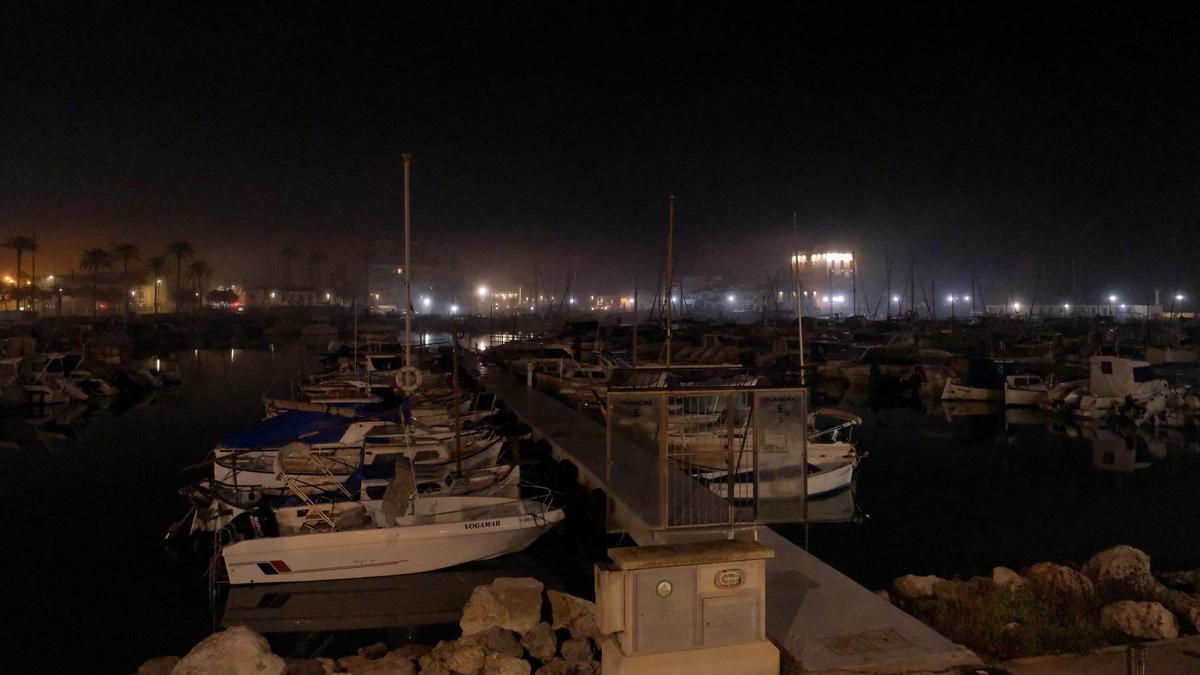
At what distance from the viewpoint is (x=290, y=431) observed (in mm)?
17219

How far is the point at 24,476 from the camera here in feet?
70.5

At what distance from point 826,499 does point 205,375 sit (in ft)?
145

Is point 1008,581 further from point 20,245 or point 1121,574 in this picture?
point 20,245

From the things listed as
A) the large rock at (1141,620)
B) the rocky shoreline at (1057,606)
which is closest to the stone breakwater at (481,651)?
the rocky shoreline at (1057,606)

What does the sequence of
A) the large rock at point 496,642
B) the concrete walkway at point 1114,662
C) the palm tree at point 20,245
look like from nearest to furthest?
1. the concrete walkway at point 1114,662
2. the large rock at point 496,642
3. the palm tree at point 20,245

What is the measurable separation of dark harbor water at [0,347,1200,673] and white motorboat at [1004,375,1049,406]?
12.8ft

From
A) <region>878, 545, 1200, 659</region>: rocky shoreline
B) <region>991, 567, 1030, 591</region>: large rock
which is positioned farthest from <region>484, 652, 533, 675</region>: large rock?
<region>991, 567, 1030, 591</region>: large rock

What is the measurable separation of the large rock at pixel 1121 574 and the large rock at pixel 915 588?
6.77 feet

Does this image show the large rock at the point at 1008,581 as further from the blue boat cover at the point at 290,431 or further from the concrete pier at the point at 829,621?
the blue boat cover at the point at 290,431

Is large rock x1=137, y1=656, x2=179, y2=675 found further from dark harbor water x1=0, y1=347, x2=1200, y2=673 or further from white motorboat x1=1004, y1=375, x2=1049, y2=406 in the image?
white motorboat x1=1004, y1=375, x2=1049, y2=406

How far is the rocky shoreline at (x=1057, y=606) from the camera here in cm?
713

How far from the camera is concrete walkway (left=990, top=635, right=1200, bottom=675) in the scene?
6.25 m

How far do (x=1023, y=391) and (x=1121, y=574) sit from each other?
2726 cm

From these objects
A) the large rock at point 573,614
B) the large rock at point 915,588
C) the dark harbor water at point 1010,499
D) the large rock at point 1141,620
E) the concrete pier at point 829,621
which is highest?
the concrete pier at point 829,621
